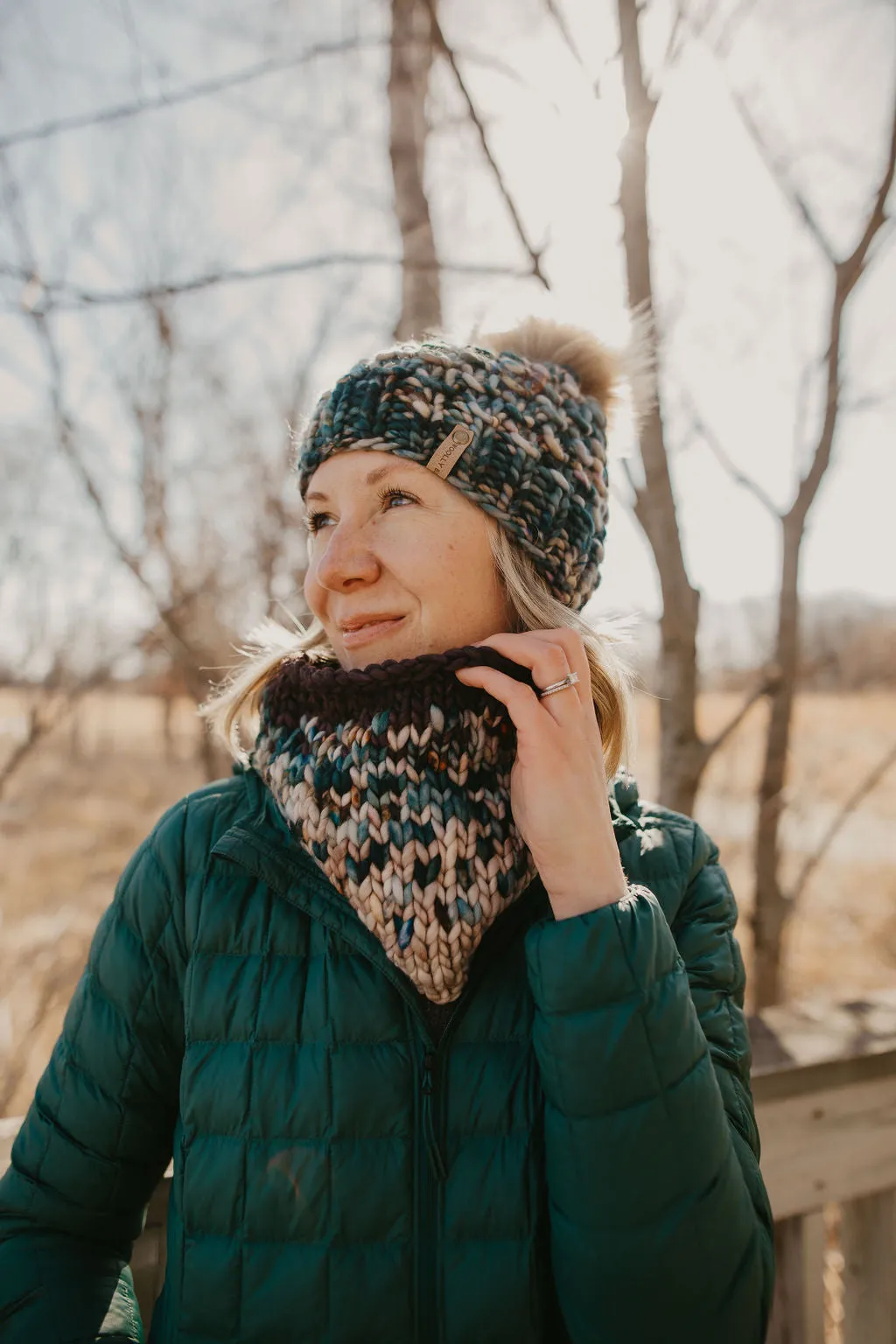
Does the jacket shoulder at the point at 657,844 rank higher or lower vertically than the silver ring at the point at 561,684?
lower

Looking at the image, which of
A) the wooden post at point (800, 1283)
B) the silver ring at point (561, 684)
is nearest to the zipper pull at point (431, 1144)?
the silver ring at point (561, 684)

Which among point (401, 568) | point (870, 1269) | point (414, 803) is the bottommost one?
point (870, 1269)

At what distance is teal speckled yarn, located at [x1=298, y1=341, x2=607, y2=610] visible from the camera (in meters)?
1.33

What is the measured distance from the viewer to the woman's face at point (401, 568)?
4.23 feet

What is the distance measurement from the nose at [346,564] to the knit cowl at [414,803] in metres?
0.15

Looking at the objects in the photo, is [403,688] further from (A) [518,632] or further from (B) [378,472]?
(B) [378,472]

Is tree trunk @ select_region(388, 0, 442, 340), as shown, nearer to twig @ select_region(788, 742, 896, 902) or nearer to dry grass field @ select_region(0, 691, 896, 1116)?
dry grass field @ select_region(0, 691, 896, 1116)

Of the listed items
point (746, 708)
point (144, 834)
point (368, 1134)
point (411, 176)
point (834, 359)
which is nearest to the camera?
point (368, 1134)

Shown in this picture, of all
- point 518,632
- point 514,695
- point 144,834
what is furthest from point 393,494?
point 144,834

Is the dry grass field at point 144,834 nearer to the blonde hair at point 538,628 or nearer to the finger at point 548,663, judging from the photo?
the blonde hair at point 538,628

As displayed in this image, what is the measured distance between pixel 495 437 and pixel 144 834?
332 inches

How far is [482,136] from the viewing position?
6.75 feet

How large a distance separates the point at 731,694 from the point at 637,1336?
3.31 meters

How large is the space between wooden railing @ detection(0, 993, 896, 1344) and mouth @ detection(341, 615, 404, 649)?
122cm
